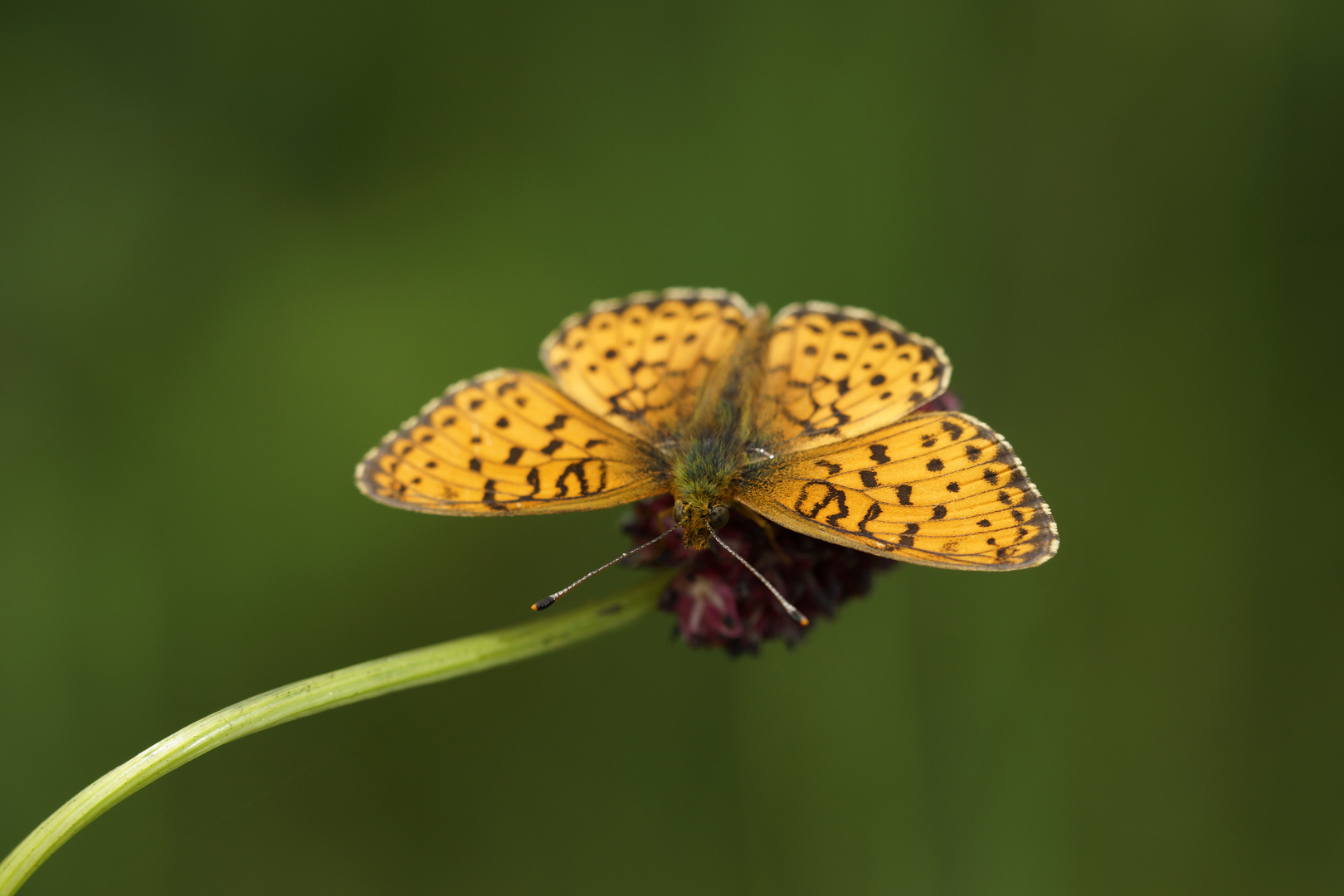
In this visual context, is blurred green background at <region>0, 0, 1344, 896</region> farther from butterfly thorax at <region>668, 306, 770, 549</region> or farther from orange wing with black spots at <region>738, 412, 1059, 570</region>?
orange wing with black spots at <region>738, 412, 1059, 570</region>

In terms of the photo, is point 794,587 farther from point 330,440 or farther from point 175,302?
point 175,302

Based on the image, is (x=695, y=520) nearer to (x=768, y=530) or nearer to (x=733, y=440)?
(x=768, y=530)

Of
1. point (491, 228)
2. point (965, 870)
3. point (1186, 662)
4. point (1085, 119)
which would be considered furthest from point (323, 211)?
point (1186, 662)

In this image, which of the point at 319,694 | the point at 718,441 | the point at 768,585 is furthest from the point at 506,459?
the point at 319,694

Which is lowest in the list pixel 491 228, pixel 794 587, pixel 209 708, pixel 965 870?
pixel 965 870

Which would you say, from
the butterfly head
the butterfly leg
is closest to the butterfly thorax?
the butterfly head

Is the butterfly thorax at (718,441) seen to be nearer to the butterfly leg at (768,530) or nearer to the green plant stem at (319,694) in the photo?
the butterfly leg at (768,530)

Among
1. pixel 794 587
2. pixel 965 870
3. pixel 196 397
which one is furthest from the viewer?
pixel 196 397

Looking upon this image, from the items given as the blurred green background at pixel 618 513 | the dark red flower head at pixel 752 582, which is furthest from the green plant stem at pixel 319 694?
the blurred green background at pixel 618 513
